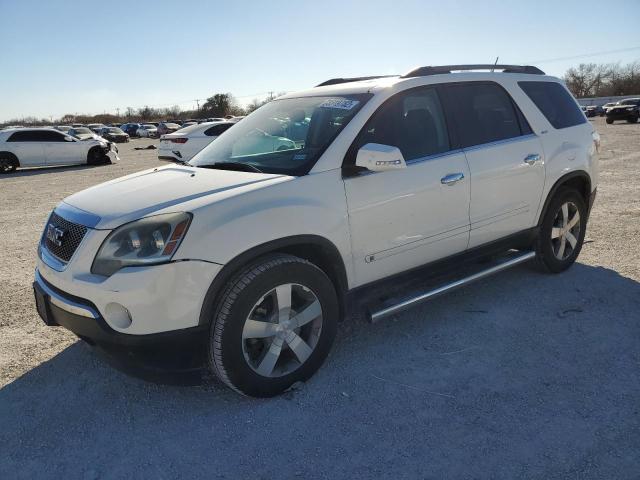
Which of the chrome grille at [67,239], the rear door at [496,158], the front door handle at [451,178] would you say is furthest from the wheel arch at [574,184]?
the chrome grille at [67,239]

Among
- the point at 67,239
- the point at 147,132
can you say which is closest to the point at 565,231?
the point at 67,239

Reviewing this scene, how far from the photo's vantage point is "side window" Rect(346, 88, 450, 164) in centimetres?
335

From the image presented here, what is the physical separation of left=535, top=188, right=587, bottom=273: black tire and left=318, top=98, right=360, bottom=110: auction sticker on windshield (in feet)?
7.04

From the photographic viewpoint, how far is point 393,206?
3.27 metres

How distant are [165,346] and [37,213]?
25.2 ft

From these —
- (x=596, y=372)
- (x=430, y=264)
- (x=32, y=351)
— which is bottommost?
(x=596, y=372)

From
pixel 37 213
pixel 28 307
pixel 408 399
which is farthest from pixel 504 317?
pixel 37 213

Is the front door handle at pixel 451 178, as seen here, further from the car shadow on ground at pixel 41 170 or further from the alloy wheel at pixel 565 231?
the car shadow on ground at pixel 41 170

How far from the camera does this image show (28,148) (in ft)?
58.0

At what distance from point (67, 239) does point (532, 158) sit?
11.4 ft

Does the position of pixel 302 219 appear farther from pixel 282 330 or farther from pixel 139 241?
pixel 139 241

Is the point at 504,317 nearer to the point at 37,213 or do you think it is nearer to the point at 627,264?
the point at 627,264

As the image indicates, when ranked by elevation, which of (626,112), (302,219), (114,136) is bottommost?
(626,112)

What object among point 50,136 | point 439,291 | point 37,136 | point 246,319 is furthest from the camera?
point 50,136
